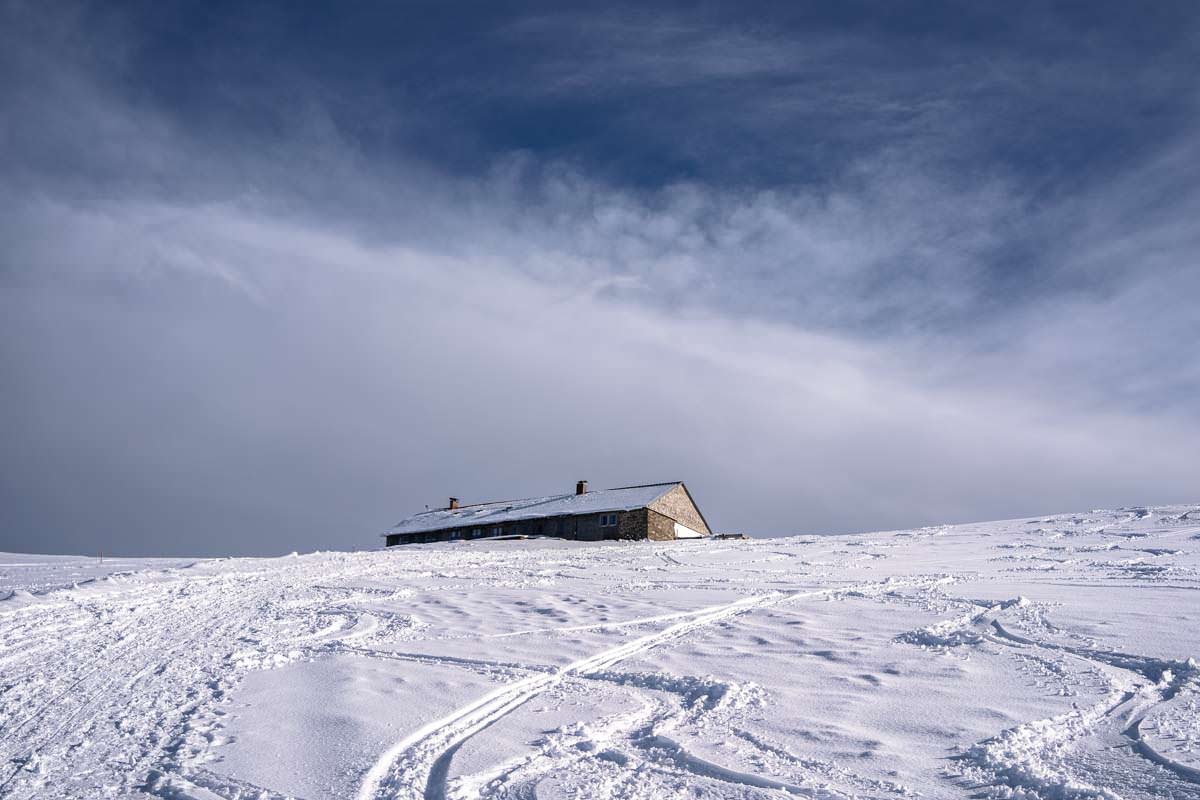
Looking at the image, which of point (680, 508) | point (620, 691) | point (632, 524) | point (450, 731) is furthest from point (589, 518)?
point (450, 731)

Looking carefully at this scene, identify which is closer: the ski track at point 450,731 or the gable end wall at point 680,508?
the ski track at point 450,731

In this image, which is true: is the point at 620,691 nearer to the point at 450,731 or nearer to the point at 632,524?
the point at 450,731

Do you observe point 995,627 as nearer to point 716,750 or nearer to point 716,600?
point 716,600

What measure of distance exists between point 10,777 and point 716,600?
8253mm

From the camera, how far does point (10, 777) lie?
170 inches

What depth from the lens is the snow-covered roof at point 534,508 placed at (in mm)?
43250

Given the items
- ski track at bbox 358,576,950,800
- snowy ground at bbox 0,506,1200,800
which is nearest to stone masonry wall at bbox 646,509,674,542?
snowy ground at bbox 0,506,1200,800

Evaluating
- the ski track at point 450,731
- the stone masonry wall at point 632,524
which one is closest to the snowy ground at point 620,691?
the ski track at point 450,731

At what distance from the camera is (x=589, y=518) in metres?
43.5

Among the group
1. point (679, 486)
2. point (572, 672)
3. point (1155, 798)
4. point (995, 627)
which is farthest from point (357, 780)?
point (679, 486)

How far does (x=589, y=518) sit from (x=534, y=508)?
5481 mm

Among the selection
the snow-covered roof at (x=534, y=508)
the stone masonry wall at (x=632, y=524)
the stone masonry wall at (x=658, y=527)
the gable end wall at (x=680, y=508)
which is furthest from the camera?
the snow-covered roof at (x=534, y=508)

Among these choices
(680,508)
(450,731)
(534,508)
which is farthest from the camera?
(534,508)

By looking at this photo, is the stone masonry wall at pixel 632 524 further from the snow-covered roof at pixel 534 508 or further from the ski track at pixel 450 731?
the ski track at pixel 450 731
